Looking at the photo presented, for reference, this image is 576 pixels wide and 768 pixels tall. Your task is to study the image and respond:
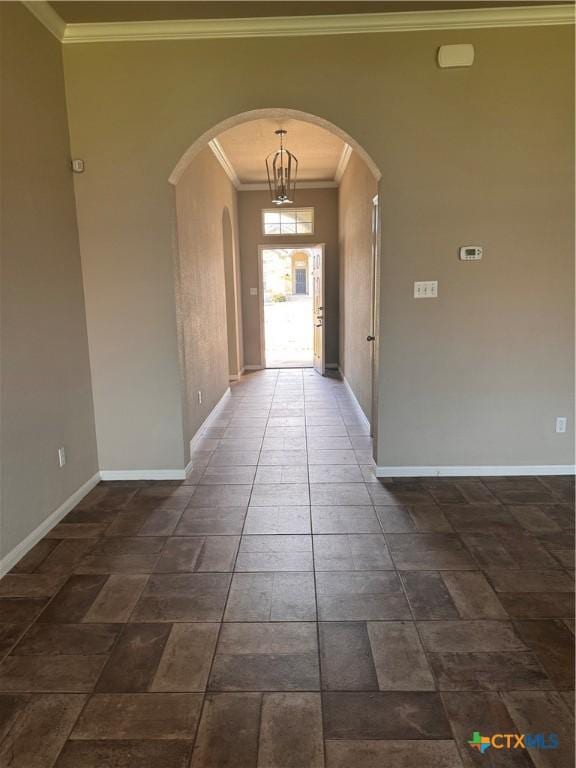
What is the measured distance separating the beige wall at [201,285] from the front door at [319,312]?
1902mm

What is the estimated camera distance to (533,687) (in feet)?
→ 5.50

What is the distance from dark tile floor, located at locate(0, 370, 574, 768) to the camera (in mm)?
1513

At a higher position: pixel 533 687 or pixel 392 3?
pixel 392 3

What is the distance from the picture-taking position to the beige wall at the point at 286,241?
26.2 feet

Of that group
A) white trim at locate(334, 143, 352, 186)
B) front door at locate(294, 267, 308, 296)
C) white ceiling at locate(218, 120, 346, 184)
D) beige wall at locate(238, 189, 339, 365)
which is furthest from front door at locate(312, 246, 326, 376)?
front door at locate(294, 267, 308, 296)

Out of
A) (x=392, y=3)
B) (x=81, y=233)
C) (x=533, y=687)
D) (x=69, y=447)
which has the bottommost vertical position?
(x=533, y=687)

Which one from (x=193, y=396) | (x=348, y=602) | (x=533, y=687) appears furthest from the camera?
(x=193, y=396)

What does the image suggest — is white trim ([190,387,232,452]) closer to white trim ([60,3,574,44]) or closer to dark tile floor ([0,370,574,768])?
dark tile floor ([0,370,574,768])

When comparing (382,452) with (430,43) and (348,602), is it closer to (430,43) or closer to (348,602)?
(348,602)

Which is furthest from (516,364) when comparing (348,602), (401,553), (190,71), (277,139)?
(277,139)

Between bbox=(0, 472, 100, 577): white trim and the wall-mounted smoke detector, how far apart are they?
144 inches

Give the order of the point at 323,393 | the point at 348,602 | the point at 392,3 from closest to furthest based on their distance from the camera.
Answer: the point at 348,602 → the point at 392,3 → the point at 323,393

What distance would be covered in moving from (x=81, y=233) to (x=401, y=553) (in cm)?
289

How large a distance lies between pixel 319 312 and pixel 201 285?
3.52 m
